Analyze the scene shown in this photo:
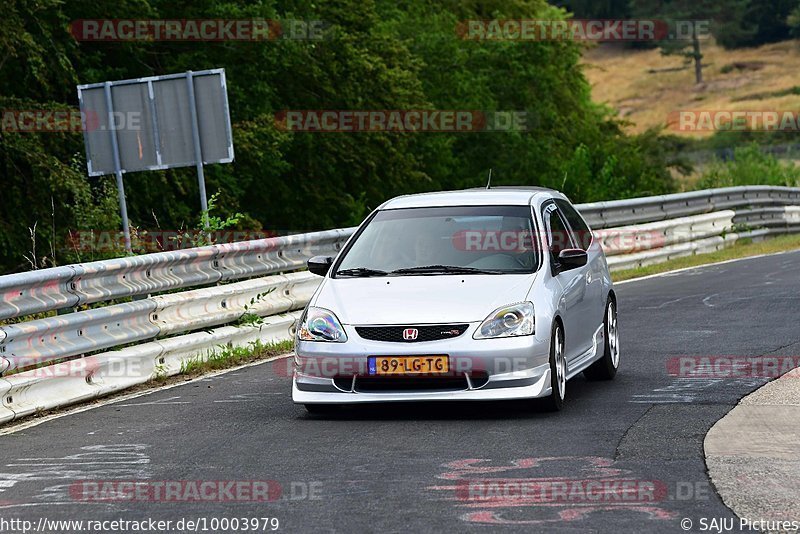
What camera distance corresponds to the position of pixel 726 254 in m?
25.5

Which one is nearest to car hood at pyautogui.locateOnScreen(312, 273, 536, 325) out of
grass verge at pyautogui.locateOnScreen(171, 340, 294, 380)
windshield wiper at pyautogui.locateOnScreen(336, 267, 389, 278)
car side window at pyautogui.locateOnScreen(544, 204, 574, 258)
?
windshield wiper at pyautogui.locateOnScreen(336, 267, 389, 278)

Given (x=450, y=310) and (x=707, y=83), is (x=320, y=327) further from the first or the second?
(x=707, y=83)

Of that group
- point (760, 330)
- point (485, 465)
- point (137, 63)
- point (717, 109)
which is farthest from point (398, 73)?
point (717, 109)

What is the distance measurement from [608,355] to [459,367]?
7.98ft

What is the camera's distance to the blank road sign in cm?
1973

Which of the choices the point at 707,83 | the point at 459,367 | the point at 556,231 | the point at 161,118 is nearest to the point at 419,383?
the point at 459,367

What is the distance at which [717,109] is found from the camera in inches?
4759

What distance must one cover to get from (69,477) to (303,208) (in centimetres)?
3144

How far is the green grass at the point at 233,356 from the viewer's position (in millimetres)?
12789

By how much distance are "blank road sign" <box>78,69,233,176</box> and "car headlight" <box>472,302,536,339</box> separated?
10229 millimetres

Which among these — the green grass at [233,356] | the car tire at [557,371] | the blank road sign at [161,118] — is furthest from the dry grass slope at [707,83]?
the car tire at [557,371]

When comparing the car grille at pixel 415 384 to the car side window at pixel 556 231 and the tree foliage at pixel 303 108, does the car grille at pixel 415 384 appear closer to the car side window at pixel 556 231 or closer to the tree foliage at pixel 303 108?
the car side window at pixel 556 231

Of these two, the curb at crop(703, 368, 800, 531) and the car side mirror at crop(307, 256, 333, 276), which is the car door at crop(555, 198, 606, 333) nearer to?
the curb at crop(703, 368, 800, 531)

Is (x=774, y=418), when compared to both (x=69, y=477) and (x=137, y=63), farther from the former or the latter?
(x=137, y=63)
